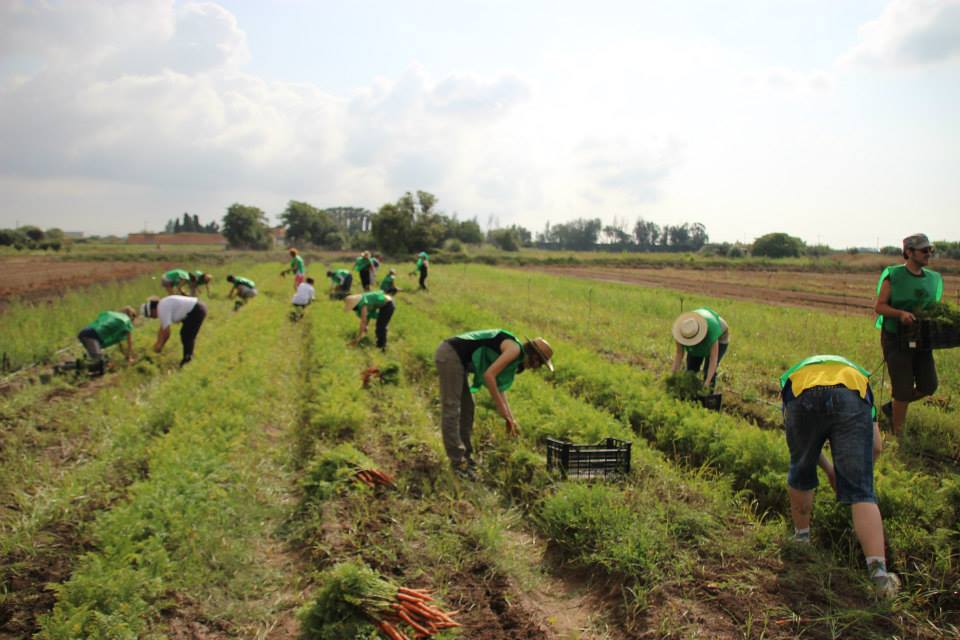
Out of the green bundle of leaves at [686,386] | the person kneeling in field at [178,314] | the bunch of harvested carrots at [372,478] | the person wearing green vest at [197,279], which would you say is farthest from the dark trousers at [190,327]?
the green bundle of leaves at [686,386]

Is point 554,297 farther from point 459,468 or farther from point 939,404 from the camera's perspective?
point 459,468

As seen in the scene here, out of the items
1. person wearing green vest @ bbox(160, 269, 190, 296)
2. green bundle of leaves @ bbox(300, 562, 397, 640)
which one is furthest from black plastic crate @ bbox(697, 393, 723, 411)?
person wearing green vest @ bbox(160, 269, 190, 296)

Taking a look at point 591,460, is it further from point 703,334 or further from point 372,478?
point 703,334

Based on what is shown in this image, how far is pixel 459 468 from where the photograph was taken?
222 inches

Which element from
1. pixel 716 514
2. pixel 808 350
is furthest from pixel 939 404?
pixel 716 514

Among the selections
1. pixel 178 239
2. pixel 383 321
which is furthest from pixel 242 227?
pixel 383 321

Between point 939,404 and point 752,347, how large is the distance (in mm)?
3513

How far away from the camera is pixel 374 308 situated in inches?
449

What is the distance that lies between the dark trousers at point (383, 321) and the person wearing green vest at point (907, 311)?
7.91 metres

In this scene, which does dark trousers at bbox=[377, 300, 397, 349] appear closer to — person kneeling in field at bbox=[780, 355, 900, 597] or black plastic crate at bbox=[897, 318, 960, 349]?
black plastic crate at bbox=[897, 318, 960, 349]

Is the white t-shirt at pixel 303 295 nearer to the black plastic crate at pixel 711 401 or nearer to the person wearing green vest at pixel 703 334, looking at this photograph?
the person wearing green vest at pixel 703 334

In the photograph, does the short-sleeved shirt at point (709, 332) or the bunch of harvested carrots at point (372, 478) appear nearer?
the bunch of harvested carrots at point (372, 478)

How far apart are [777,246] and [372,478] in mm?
58858

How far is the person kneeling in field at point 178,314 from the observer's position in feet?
31.7
